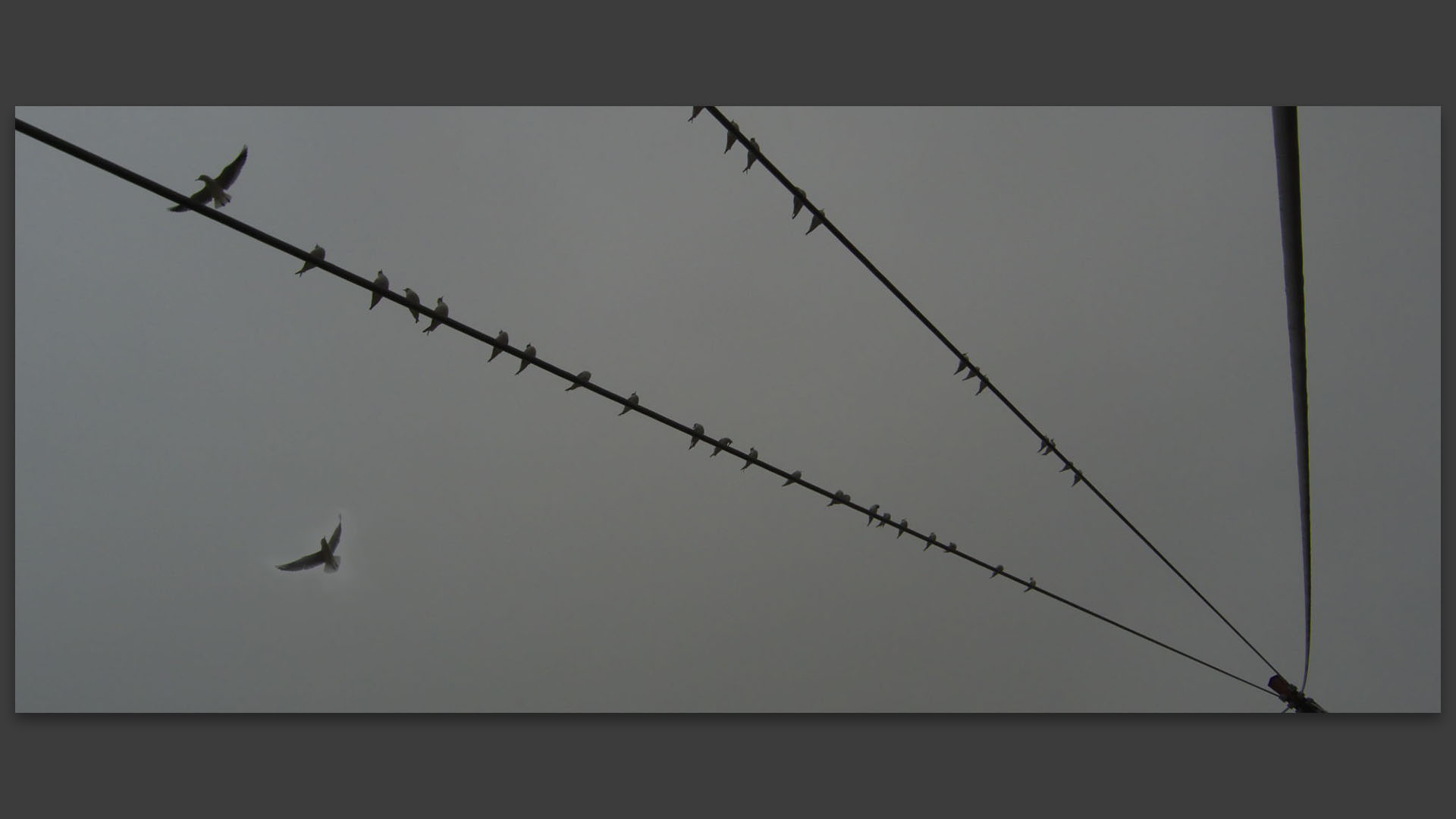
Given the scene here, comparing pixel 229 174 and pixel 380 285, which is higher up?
pixel 229 174

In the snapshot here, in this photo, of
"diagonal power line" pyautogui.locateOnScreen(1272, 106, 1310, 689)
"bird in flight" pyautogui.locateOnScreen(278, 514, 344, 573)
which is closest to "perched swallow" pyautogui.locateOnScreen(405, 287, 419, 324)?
→ "diagonal power line" pyautogui.locateOnScreen(1272, 106, 1310, 689)

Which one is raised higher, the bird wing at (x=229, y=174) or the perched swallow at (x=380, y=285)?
the bird wing at (x=229, y=174)

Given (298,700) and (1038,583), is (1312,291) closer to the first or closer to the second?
(1038,583)

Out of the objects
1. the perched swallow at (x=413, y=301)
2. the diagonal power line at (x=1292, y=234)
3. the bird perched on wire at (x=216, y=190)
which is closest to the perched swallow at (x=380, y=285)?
the perched swallow at (x=413, y=301)

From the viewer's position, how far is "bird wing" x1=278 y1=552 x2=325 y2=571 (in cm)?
382

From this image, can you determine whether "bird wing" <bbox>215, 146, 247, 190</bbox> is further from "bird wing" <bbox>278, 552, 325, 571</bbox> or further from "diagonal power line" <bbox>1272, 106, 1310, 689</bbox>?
"bird wing" <bbox>278, 552, 325, 571</bbox>

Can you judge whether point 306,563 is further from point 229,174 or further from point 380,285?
point 380,285

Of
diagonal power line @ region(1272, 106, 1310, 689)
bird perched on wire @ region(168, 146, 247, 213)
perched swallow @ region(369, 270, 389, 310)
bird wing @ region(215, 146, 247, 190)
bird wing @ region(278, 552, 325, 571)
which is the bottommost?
bird wing @ region(278, 552, 325, 571)

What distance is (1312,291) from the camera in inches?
165

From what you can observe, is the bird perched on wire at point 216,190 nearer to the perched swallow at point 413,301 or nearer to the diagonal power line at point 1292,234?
the perched swallow at point 413,301

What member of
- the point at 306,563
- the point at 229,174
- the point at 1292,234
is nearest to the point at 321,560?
the point at 306,563

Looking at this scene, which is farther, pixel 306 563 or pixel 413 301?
pixel 306 563

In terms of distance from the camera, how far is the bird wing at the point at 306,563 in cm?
382

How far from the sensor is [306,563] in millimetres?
3824
